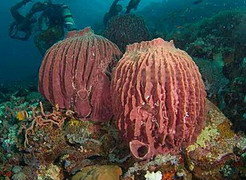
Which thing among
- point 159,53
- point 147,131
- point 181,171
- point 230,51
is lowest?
point 230,51

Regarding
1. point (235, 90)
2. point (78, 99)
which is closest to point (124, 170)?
point (78, 99)

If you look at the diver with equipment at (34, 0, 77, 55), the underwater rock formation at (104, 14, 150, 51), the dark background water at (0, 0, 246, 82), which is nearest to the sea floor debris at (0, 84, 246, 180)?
the underwater rock formation at (104, 14, 150, 51)

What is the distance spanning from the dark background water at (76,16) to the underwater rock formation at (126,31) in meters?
11.7

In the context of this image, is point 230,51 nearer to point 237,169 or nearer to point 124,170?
point 237,169

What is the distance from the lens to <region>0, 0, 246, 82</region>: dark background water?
853 inches

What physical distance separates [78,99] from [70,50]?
838mm

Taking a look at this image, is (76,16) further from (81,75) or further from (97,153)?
(97,153)

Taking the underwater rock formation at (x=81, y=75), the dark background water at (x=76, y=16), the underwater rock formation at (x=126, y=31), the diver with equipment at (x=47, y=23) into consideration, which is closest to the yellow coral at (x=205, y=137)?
the underwater rock formation at (x=81, y=75)

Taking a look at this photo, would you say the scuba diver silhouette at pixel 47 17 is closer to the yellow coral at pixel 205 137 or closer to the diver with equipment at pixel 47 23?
the diver with equipment at pixel 47 23

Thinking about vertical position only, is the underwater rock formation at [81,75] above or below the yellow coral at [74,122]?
above

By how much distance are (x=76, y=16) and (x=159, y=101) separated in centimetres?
5190

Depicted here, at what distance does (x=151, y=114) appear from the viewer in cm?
359

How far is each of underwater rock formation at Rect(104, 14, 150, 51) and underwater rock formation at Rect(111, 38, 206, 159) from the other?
495 cm

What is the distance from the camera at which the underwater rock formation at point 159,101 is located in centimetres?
355
